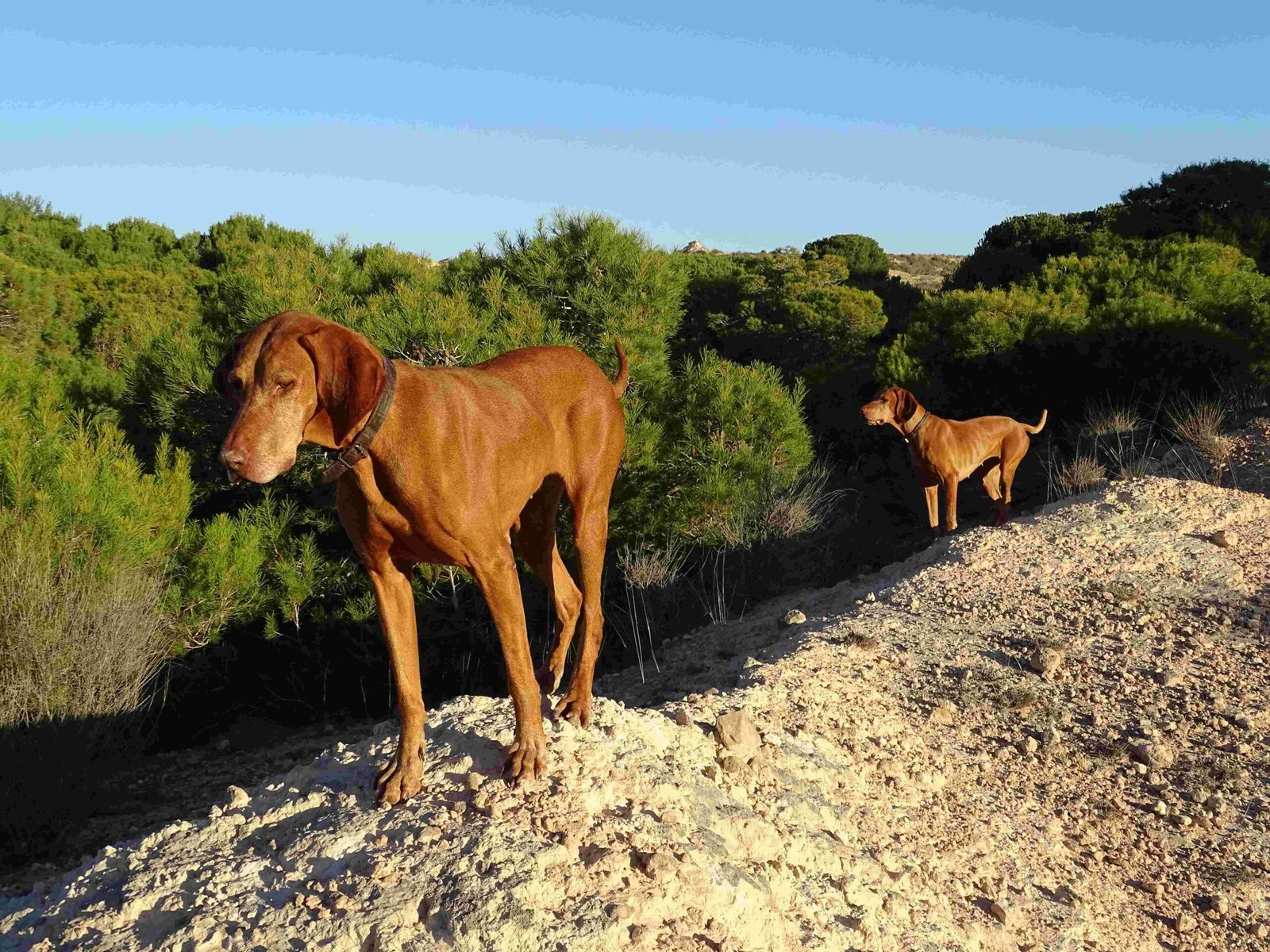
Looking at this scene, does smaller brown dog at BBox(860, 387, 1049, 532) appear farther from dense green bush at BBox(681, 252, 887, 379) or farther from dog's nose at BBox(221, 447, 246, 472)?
dog's nose at BBox(221, 447, 246, 472)

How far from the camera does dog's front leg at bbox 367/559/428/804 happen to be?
4.02 meters

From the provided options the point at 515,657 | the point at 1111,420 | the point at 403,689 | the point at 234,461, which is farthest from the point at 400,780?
the point at 1111,420

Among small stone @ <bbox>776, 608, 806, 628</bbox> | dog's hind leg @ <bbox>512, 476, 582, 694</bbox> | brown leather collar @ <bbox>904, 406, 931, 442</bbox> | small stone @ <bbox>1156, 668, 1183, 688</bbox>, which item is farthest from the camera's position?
brown leather collar @ <bbox>904, 406, 931, 442</bbox>

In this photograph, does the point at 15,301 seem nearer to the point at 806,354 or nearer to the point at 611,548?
the point at 611,548

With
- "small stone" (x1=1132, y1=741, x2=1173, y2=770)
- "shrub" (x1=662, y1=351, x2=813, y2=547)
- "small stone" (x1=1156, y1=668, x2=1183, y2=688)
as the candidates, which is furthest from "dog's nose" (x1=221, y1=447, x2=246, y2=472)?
"shrub" (x1=662, y1=351, x2=813, y2=547)

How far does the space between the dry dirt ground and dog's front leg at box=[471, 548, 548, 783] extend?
9cm

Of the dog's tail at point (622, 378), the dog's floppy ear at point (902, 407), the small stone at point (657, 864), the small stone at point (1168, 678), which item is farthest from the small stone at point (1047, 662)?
the dog's floppy ear at point (902, 407)

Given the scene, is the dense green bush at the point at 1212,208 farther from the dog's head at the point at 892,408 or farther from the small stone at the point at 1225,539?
the small stone at the point at 1225,539

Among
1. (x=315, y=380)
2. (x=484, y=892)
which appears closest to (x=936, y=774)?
(x=484, y=892)

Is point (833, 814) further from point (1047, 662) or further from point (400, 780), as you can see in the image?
point (1047, 662)

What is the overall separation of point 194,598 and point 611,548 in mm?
5432

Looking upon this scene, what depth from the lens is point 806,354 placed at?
2553 centimetres

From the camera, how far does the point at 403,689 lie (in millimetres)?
4141

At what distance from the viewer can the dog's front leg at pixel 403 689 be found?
4020 mm
